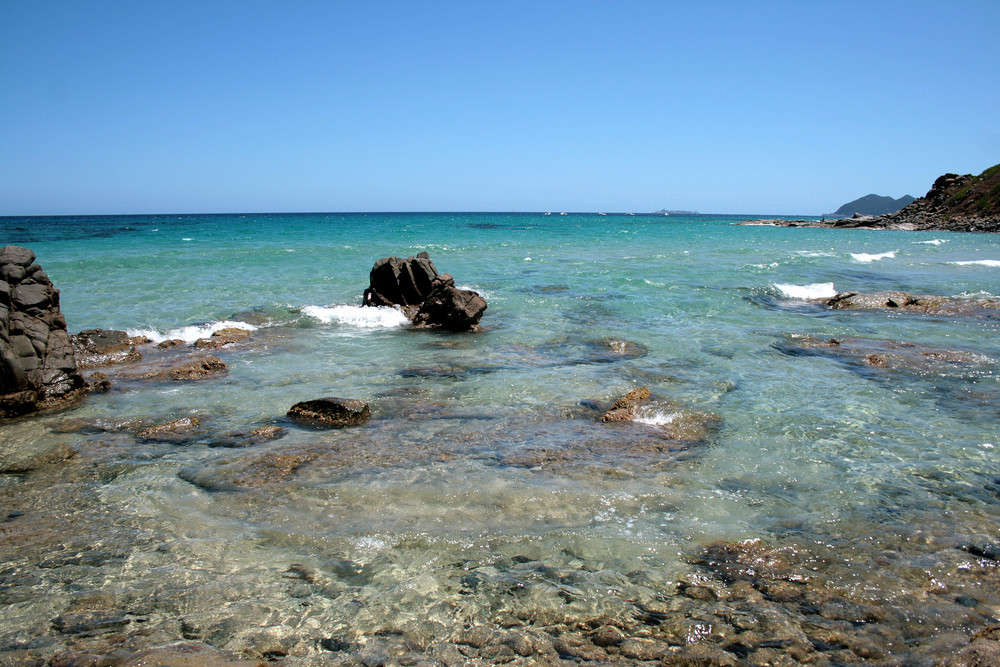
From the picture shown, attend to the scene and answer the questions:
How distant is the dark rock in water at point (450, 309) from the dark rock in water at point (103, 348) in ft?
19.5

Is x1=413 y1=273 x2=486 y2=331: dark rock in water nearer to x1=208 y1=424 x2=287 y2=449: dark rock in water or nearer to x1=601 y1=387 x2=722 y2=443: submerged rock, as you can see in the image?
x1=601 y1=387 x2=722 y2=443: submerged rock

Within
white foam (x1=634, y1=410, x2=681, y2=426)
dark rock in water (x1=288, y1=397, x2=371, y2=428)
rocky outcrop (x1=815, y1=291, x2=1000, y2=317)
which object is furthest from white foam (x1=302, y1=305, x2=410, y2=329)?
rocky outcrop (x1=815, y1=291, x2=1000, y2=317)

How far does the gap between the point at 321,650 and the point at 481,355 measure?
8.12 m

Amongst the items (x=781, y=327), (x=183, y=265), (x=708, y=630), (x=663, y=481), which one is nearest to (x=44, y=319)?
(x=663, y=481)

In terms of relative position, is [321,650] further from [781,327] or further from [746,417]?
[781,327]

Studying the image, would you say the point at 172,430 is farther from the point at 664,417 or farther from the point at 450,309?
the point at 450,309

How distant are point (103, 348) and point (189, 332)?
2030 mm

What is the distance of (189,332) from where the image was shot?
13508 mm

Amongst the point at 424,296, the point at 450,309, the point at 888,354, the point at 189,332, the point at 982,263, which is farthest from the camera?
the point at 982,263

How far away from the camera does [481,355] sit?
11.4 meters

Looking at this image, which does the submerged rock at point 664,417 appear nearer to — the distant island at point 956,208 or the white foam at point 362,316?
the white foam at point 362,316

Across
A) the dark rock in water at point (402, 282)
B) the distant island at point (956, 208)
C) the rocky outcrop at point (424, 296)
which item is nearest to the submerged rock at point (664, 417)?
the rocky outcrop at point (424, 296)

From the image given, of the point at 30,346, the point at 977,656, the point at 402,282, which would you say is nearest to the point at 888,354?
the point at 977,656

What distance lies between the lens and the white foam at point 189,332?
13164mm
